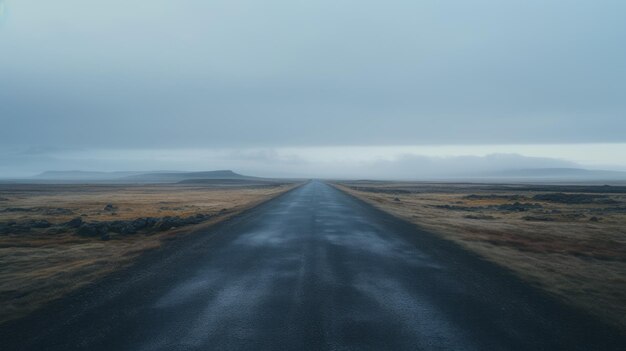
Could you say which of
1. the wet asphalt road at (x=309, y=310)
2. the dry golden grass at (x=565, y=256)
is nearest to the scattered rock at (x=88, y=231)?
the wet asphalt road at (x=309, y=310)

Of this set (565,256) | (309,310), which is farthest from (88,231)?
(565,256)

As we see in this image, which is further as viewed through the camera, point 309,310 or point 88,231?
point 88,231

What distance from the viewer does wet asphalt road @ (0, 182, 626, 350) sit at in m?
6.06

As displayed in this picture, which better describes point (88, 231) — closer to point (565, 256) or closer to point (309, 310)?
point (309, 310)

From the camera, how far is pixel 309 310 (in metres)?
7.36

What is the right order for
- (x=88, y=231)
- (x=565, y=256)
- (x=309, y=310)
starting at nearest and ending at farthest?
(x=309, y=310), (x=565, y=256), (x=88, y=231)

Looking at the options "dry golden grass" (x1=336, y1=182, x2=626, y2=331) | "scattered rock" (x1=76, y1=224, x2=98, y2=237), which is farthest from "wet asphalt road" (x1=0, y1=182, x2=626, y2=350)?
"scattered rock" (x1=76, y1=224, x2=98, y2=237)

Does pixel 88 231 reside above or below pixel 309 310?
below

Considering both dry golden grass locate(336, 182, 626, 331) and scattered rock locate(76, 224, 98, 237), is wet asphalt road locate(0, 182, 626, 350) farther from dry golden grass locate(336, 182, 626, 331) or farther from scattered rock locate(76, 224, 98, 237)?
scattered rock locate(76, 224, 98, 237)

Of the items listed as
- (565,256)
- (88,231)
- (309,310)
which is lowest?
(88,231)

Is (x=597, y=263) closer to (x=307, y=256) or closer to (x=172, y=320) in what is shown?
(x=307, y=256)

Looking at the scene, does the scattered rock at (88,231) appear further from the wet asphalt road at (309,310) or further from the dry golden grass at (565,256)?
the dry golden grass at (565,256)

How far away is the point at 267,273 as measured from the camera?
1039 centimetres

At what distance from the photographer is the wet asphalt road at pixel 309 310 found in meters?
6.06
